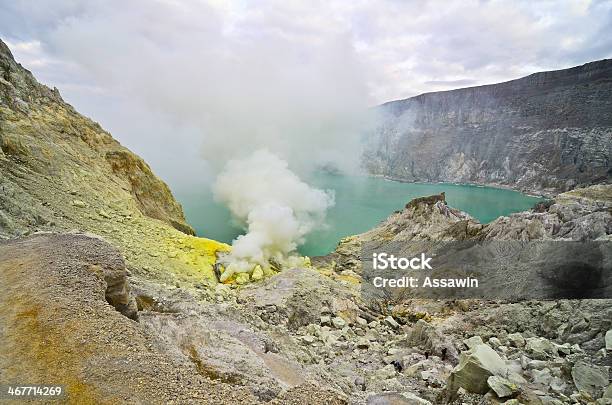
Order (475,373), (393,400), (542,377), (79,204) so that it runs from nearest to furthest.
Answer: (393,400) → (475,373) → (542,377) → (79,204)

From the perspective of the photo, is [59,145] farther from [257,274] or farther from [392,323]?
[392,323]

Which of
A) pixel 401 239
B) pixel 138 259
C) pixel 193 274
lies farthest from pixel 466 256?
pixel 138 259

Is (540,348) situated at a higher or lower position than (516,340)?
lower

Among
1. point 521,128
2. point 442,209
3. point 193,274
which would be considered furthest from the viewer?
point 521,128

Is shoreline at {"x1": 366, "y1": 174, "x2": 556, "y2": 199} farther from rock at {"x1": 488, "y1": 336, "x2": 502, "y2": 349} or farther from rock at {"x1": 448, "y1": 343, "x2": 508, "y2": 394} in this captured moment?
rock at {"x1": 448, "y1": 343, "x2": 508, "y2": 394}

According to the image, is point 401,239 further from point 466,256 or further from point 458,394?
point 458,394

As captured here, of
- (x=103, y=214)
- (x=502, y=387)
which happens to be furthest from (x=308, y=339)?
(x=103, y=214)

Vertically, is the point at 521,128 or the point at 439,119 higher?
the point at 439,119

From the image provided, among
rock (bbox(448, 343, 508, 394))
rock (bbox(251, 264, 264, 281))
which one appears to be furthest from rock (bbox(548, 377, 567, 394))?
rock (bbox(251, 264, 264, 281))
